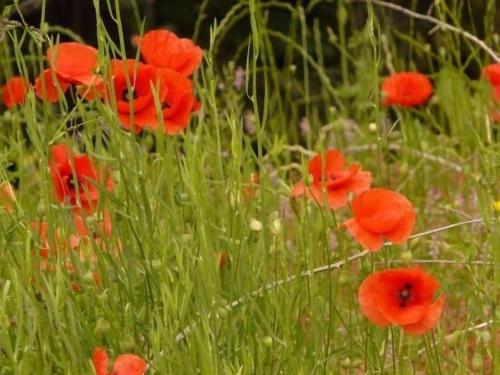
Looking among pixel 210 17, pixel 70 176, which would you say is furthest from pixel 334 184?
pixel 210 17

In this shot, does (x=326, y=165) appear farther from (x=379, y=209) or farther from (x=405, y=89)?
(x=405, y=89)

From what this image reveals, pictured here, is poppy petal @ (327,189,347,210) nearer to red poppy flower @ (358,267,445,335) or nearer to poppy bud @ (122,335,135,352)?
red poppy flower @ (358,267,445,335)

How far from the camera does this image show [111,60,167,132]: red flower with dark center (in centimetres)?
163

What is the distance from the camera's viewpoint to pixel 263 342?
5.32 feet

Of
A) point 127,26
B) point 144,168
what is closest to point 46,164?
point 144,168

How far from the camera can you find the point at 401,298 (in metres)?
1.59

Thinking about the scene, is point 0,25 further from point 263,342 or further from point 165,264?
point 263,342

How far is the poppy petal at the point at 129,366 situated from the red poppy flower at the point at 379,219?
1.07ft

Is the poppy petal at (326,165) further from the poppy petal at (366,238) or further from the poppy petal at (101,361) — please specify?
the poppy petal at (101,361)

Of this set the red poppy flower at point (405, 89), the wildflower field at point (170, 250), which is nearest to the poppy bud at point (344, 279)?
the wildflower field at point (170, 250)

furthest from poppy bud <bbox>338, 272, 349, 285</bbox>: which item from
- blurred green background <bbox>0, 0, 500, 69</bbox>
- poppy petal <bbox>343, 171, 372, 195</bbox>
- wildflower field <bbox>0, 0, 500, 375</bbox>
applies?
blurred green background <bbox>0, 0, 500, 69</bbox>

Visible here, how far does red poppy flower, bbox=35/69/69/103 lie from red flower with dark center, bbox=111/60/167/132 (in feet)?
0.25

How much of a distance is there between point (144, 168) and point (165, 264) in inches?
4.8

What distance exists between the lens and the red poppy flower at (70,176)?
5.73 ft
